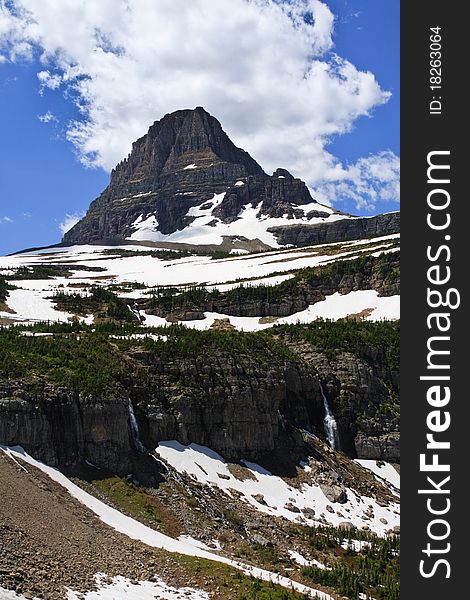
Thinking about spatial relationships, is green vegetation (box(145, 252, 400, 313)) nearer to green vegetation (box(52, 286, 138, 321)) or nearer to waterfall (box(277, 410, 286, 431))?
green vegetation (box(52, 286, 138, 321))

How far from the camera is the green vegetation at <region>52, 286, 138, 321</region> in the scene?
7356 cm

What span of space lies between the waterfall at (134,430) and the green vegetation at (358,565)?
9.94 meters

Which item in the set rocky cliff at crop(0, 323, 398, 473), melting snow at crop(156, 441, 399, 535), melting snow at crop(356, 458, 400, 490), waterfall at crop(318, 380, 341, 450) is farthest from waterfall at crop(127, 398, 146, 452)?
melting snow at crop(356, 458, 400, 490)

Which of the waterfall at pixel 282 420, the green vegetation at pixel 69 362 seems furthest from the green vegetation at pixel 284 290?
the green vegetation at pixel 69 362

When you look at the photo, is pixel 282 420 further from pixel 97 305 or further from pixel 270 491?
pixel 97 305

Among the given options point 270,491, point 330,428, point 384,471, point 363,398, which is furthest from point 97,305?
point 270,491

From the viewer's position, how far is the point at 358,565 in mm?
25547

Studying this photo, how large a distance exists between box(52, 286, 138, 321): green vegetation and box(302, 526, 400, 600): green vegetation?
48.1m

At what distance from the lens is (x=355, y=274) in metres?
88.2

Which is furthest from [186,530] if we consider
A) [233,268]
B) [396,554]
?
[233,268]

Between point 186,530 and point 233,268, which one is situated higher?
point 233,268

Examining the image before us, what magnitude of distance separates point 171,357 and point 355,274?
183 feet

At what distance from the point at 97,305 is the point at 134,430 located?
48.6 metres

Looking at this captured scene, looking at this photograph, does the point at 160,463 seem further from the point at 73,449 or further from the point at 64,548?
the point at 64,548
